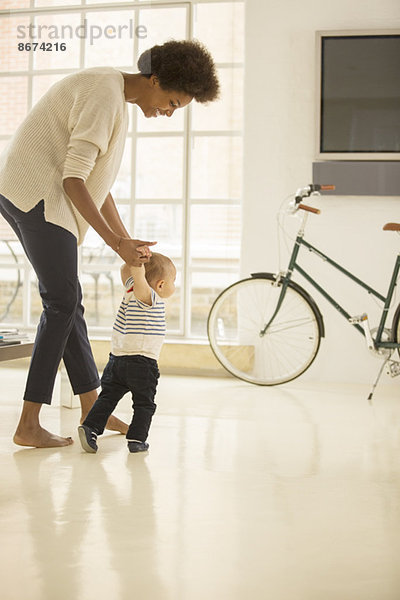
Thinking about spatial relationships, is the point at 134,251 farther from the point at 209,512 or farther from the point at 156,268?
the point at 209,512

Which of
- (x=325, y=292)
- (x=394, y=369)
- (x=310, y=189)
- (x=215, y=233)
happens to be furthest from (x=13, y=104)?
(x=394, y=369)

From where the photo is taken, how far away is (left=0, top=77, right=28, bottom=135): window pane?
14.2ft

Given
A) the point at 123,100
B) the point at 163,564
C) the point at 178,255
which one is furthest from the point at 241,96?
the point at 163,564

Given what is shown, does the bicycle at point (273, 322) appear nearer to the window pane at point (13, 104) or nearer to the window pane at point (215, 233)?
the window pane at point (215, 233)

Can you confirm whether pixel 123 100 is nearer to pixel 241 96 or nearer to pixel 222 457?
pixel 222 457

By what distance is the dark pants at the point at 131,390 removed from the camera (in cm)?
218

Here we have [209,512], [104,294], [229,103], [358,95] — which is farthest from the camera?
[104,294]

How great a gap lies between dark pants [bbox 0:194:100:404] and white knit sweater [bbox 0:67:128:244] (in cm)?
4

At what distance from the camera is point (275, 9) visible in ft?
13.0

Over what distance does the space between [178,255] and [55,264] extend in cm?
207

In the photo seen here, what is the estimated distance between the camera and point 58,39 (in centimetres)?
430

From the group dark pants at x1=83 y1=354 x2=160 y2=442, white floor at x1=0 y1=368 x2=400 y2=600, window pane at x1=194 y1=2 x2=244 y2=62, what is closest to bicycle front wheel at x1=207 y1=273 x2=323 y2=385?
white floor at x1=0 y1=368 x2=400 y2=600

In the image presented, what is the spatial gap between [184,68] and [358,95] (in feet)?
6.58

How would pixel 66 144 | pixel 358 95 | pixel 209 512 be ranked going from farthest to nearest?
pixel 358 95 → pixel 66 144 → pixel 209 512
